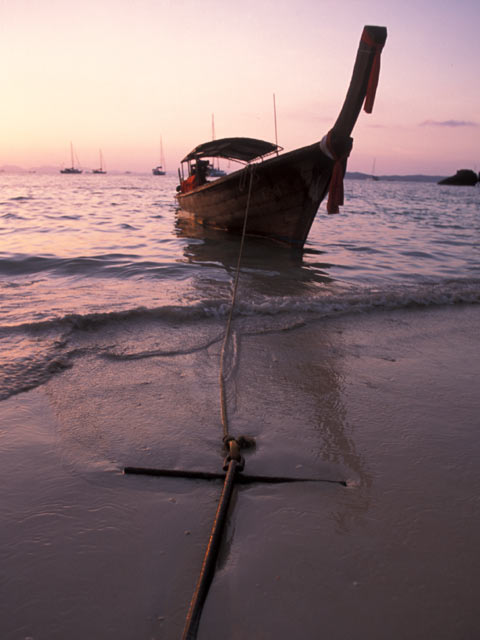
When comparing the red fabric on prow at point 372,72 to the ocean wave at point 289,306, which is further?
the red fabric on prow at point 372,72

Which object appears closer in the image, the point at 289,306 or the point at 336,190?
the point at 289,306

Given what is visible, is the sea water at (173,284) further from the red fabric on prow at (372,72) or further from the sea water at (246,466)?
the red fabric on prow at (372,72)

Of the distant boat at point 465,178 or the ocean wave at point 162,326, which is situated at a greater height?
the distant boat at point 465,178

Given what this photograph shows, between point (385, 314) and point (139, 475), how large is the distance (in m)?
4.15

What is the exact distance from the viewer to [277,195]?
10180 millimetres

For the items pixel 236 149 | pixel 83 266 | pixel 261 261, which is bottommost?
pixel 261 261

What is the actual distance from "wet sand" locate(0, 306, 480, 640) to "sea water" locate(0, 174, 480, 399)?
2.66 feet

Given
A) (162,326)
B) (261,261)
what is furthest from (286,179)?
(162,326)

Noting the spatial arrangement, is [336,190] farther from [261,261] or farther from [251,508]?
[251,508]

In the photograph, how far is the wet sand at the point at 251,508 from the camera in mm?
1405

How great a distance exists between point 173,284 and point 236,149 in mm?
7347

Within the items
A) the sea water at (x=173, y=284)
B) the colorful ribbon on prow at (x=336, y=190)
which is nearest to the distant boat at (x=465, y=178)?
the sea water at (x=173, y=284)

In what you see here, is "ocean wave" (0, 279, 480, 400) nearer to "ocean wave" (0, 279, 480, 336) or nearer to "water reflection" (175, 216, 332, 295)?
"ocean wave" (0, 279, 480, 336)

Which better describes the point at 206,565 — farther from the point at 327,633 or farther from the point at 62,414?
the point at 62,414
